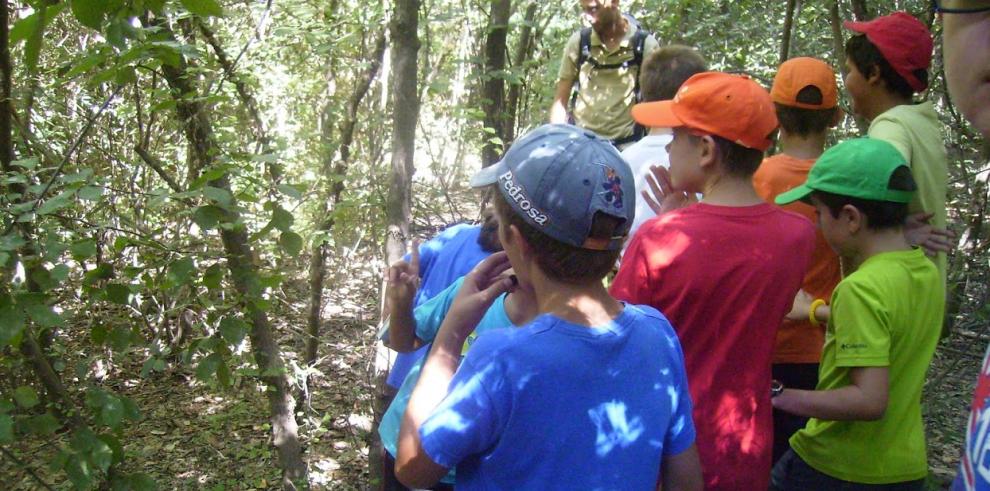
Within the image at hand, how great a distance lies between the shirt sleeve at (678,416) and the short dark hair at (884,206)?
0.88m

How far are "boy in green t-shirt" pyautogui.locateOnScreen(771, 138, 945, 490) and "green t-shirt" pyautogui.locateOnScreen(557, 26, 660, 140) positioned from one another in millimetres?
1978

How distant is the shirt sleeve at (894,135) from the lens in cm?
232

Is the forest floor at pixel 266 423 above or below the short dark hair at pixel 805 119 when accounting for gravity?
below

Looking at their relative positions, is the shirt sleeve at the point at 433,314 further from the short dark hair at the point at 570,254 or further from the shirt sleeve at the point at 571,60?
the shirt sleeve at the point at 571,60

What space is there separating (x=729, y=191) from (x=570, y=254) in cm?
80

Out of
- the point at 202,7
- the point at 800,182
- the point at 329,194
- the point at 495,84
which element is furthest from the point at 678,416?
the point at 329,194

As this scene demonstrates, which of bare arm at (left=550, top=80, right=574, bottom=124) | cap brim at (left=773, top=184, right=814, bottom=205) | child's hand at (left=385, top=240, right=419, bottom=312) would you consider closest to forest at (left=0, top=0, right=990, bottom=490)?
bare arm at (left=550, top=80, right=574, bottom=124)

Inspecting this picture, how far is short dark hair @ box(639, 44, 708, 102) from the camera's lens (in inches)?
111

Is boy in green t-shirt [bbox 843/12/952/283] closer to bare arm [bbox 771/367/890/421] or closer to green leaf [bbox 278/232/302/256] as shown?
bare arm [bbox 771/367/890/421]

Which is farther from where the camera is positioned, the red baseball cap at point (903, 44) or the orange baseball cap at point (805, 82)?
the orange baseball cap at point (805, 82)

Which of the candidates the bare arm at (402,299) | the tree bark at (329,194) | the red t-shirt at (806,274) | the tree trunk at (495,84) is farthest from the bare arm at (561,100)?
the bare arm at (402,299)

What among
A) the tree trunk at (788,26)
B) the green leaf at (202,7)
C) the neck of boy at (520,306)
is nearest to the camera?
the neck of boy at (520,306)

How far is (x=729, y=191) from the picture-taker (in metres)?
2.07

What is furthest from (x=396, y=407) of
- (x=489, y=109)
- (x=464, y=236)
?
(x=489, y=109)
